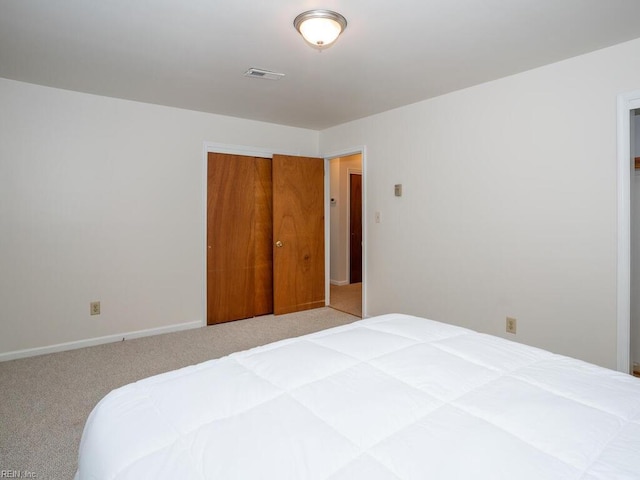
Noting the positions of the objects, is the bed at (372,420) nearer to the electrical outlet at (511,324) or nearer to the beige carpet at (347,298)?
the electrical outlet at (511,324)

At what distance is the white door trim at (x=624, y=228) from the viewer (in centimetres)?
240

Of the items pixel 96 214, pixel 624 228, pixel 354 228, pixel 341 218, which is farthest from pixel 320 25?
pixel 354 228

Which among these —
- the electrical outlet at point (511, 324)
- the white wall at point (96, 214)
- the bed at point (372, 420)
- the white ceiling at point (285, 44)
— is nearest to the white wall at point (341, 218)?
the white wall at point (96, 214)

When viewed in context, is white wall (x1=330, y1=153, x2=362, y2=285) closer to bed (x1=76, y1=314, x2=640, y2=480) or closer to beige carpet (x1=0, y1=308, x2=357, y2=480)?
beige carpet (x1=0, y1=308, x2=357, y2=480)

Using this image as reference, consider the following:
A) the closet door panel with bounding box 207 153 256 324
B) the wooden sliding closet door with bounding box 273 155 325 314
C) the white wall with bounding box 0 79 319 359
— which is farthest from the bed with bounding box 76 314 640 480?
the wooden sliding closet door with bounding box 273 155 325 314

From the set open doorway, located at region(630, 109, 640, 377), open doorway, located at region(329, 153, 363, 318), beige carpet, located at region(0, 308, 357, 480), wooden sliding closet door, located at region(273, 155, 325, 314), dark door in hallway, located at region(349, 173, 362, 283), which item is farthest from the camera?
dark door in hallway, located at region(349, 173, 362, 283)

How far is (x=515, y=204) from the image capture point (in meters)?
2.97

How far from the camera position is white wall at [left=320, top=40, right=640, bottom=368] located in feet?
8.27

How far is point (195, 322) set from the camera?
13.5 feet

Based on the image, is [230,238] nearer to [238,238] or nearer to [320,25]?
[238,238]

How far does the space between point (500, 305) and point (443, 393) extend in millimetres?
2173

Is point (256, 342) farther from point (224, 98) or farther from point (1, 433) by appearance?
point (224, 98)

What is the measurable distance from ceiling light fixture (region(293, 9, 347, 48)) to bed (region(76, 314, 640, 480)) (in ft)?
5.62

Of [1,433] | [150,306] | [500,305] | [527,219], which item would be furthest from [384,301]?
[1,433]
